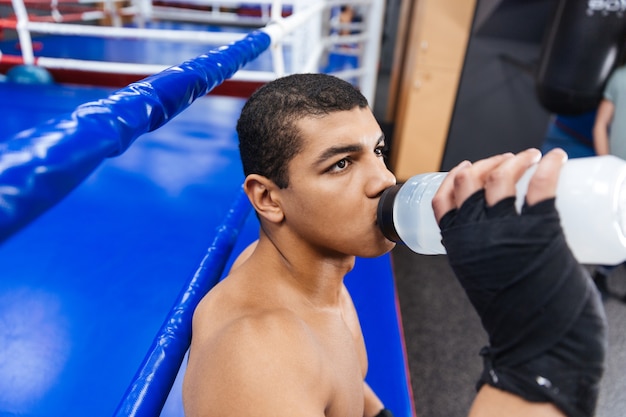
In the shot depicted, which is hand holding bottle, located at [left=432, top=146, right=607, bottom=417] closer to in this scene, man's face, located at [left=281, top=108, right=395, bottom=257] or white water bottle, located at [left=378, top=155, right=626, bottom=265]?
white water bottle, located at [left=378, top=155, right=626, bottom=265]

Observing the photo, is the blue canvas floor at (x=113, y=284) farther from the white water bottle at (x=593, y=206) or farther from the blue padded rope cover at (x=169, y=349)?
the white water bottle at (x=593, y=206)

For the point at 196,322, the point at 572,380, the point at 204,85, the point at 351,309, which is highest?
the point at 204,85

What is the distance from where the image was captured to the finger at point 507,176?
1.31 feet

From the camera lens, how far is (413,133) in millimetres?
3064

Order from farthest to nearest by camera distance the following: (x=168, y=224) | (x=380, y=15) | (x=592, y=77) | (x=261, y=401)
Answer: (x=380, y=15) → (x=592, y=77) → (x=168, y=224) → (x=261, y=401)

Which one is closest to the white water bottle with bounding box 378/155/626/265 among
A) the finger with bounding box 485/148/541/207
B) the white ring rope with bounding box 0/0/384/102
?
the finger with bounding box 485/148/541/207

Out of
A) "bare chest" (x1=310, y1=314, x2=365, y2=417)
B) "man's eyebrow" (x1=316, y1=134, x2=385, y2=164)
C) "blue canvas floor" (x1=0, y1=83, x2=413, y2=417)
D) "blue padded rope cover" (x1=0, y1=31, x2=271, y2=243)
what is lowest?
"blue canvas floor" (x1=0, y1=83, x2=413, y2=417)

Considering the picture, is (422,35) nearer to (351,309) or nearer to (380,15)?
(380,15)

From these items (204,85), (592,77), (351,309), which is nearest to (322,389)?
(351,309)

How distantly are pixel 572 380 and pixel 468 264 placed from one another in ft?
0.43

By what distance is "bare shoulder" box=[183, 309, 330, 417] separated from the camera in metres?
0.50

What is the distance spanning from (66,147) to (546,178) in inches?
15.0

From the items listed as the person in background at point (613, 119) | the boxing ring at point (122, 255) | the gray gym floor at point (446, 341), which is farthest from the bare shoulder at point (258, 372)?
the person in background at point (613, 119)

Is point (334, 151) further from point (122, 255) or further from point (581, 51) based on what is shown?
point (581, 51)
